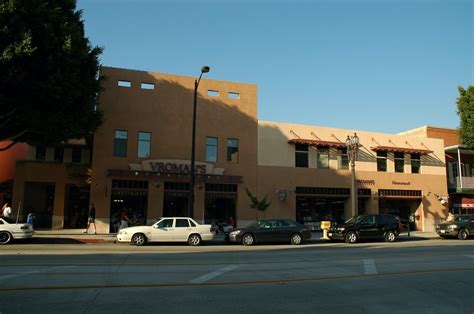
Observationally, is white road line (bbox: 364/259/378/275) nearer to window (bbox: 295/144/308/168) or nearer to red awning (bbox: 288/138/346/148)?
red awning (bbox: 288/138/346/148)

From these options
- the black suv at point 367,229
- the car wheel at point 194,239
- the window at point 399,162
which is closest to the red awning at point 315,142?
the window at point 399,162

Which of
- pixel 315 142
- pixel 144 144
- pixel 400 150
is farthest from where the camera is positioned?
pixel 400 150

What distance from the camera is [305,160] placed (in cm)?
3125

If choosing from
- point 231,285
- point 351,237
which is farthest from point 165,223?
point 231,285

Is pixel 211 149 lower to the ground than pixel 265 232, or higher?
higher

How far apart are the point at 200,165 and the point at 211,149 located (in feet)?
5.22

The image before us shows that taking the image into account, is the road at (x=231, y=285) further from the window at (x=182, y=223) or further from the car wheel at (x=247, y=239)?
the car wheel at (x=247, y=239)

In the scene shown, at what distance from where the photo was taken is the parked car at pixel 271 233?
2116 cm

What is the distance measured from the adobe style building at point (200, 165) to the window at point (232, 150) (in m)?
0.07

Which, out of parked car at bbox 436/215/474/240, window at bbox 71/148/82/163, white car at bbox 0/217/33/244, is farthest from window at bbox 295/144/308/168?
white car at bbox 0/217/33/244

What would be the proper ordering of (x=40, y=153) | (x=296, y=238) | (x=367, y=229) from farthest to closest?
1. (x=40, y=153)
2. (x=367, y=229)
3. (x=296, y=238)

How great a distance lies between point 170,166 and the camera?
2703 centimetres

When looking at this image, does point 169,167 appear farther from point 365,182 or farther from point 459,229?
point 459,229

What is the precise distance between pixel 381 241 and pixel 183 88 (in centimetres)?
→ 1582
